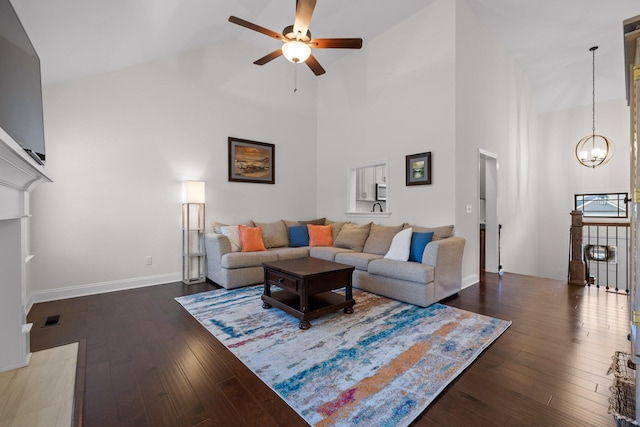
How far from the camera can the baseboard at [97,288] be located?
3396 mm

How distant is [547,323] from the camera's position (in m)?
2.81

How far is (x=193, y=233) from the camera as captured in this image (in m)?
4.51

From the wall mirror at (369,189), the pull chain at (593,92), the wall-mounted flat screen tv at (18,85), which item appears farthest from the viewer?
the wall mirror at (369,189)

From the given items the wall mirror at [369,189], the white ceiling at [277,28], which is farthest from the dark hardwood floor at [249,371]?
the wall mirror at [369,189]

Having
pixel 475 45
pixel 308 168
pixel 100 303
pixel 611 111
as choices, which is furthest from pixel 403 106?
pixel 611 111

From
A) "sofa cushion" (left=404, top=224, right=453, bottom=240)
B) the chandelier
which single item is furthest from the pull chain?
"sofa cushion" (left=404, top=224, right=453, bottom=240)

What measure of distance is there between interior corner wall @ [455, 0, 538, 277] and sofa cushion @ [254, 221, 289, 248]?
2684mm

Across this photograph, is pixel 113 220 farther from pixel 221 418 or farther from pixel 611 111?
pixel 611 111

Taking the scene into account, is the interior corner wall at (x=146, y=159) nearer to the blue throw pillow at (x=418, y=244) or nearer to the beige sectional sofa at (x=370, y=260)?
the beige sectional sofa at (x=370, y=260)

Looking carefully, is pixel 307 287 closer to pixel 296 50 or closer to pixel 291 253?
pixel 291 253

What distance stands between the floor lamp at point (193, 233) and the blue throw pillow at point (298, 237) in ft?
4.59

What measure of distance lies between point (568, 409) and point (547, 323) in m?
1.45

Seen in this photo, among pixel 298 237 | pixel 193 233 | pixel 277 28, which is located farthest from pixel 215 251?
pixel 277 28

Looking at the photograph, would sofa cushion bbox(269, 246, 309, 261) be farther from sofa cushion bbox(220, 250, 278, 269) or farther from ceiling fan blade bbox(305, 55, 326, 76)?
ceiling fan blade bbox(305, 55, 326, 76)
